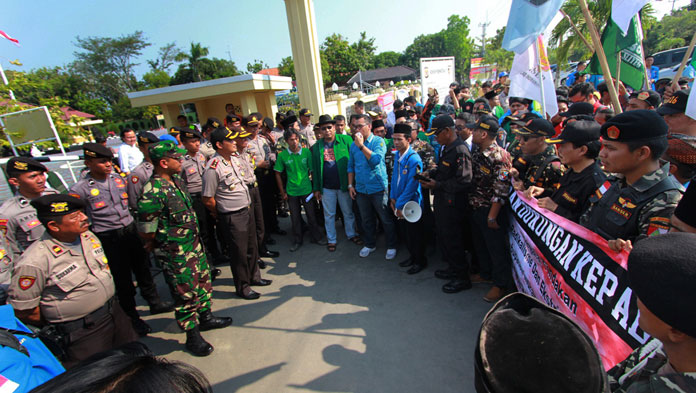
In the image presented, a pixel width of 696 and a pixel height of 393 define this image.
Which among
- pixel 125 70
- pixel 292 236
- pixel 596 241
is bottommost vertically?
pixel 292 236

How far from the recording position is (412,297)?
374 centimetres

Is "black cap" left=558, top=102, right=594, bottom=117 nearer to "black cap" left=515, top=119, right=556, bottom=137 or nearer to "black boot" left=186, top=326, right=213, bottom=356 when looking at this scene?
"black cap" left=515, top=119, right=556, bottom=137

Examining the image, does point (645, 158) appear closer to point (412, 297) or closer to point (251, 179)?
point (412, 297)

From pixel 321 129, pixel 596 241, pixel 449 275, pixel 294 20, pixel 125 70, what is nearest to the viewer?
pixel 596 241

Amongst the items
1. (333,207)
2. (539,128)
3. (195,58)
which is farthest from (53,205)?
(195,58)

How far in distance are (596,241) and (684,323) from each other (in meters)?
1.33

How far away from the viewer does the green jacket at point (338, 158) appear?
4.99 m

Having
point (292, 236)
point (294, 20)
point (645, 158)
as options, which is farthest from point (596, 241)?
point (294, 20)

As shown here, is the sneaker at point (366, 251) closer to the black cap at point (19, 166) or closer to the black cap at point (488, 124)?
the black cap at point (488, 124)

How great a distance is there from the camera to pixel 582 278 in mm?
1971

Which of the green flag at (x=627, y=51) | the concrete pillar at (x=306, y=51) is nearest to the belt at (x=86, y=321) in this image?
the green flag at (x=627, y=51)

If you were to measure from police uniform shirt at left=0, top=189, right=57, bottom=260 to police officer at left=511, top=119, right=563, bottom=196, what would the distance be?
16.5 ft

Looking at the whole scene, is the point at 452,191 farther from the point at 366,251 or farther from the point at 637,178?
the point at 366,251

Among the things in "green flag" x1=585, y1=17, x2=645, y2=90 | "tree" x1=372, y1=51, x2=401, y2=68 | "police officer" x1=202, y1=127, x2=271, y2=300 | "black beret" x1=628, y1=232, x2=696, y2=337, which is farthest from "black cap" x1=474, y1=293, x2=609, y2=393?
"tree" x1=372, y1=51, x2=401, y2=68
